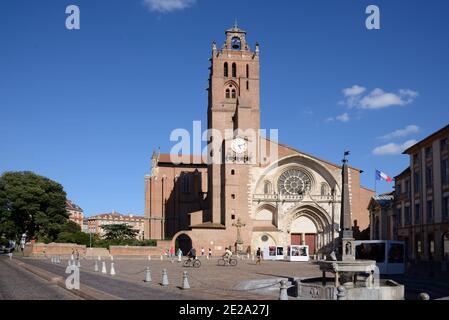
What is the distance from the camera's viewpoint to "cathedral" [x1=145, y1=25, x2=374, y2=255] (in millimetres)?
66875

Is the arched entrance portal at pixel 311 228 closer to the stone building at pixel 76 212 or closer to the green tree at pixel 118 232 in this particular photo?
the green tree at pixel 118 232

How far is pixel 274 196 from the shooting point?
6919cm

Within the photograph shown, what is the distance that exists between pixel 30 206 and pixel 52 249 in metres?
10.2

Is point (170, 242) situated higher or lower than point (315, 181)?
lower

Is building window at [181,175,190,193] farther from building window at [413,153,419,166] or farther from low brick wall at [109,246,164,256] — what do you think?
building window at [413,153,419,166]

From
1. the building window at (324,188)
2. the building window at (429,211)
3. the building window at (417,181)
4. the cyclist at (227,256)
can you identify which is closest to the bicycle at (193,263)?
the cyclist at (227,256)

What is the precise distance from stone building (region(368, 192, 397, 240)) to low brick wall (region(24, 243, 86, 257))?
32.1 meters

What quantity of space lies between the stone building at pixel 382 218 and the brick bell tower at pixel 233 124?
14.1 metres

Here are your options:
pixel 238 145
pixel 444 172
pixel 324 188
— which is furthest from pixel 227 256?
pixel 324 188
